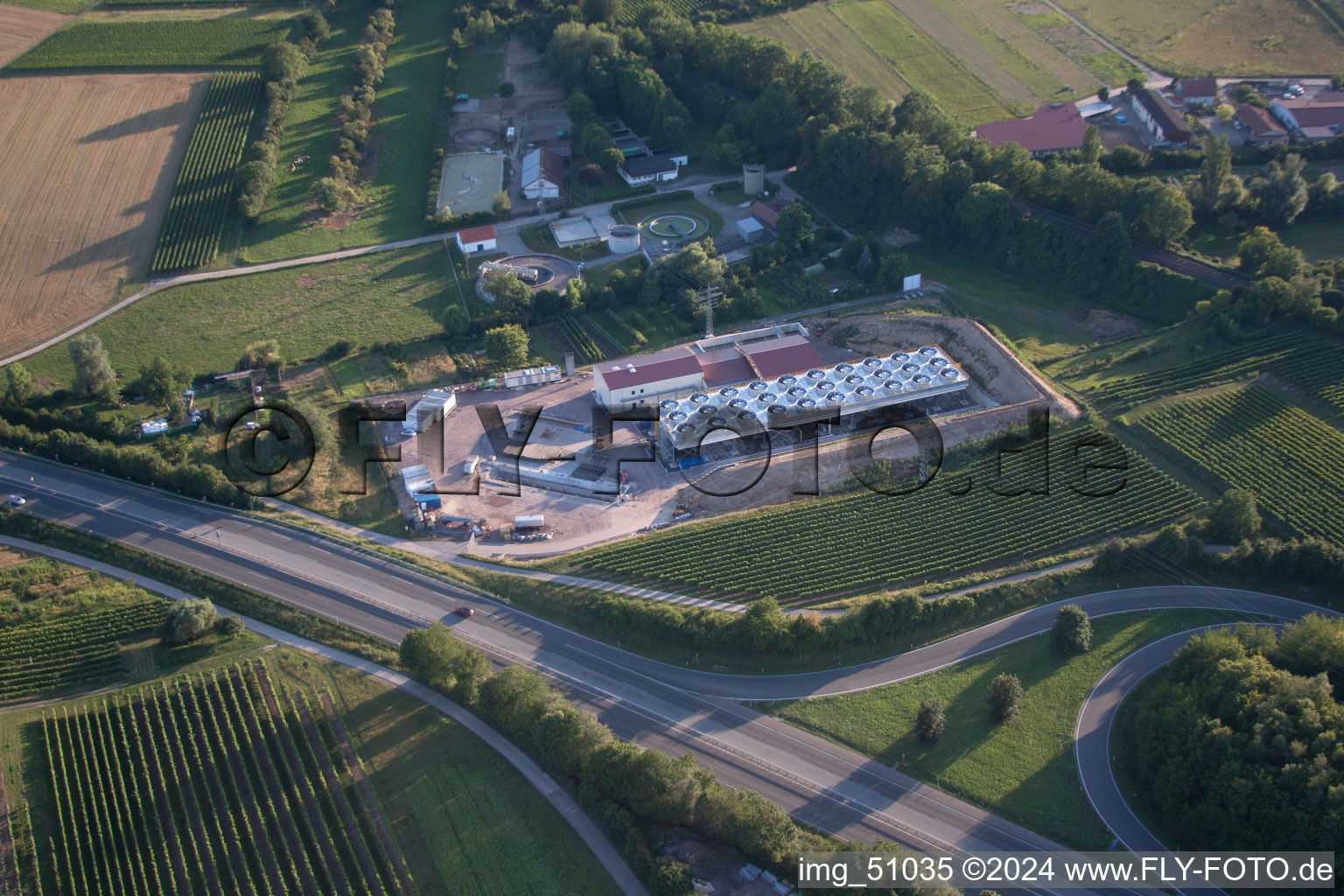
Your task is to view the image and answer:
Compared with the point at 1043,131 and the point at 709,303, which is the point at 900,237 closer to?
the point at 1043,131

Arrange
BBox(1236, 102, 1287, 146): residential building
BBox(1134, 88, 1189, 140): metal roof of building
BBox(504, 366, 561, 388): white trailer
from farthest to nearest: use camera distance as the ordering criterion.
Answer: BBox(1134, 88, 1189, 140): metal roof of building → BBox(1236, 102, 1287, 146): residential building → BBox(504, 366, 561, 388): white trailer

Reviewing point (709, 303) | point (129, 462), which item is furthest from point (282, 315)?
point (709, 303)

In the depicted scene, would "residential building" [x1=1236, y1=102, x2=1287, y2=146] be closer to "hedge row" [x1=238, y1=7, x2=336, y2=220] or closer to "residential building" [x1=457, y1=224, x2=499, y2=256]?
"residential building" [x1=457, y1=224, x2=499, y2=256]

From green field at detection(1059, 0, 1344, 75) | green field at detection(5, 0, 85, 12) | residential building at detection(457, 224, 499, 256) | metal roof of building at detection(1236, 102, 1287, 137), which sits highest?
green field at detection(5, 0, 85, 12)

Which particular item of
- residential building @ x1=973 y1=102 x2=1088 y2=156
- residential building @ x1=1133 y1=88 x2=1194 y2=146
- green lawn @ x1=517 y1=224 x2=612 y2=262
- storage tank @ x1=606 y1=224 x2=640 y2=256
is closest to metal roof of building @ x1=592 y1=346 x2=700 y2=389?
green lawn @ x1=517 y1=224 x2=612 y2=262

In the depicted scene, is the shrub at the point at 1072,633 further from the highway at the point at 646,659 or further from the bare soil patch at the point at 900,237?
the bare soil patch at the point at 900,237

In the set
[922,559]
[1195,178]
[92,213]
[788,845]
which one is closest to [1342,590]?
[922,559]

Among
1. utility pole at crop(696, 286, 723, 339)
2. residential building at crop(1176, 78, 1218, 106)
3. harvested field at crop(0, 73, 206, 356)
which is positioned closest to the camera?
utility pole at crop(696, 286, 723, 339)
